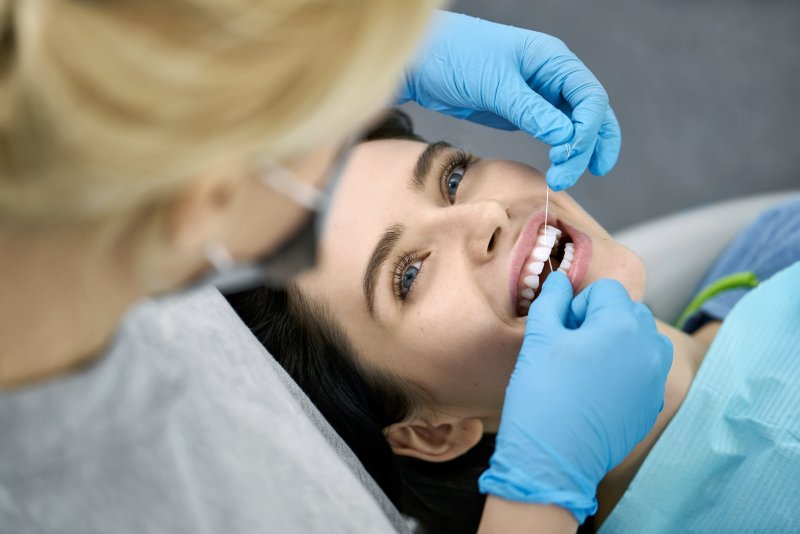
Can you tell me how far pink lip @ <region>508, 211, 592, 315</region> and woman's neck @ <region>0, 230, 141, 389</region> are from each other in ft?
2.36

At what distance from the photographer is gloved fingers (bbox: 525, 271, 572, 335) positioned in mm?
1137

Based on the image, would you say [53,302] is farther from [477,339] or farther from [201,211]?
[477,339]

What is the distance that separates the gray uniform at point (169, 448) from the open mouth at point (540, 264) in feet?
1.60

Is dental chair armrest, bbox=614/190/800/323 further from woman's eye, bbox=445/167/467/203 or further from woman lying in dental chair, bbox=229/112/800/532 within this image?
woman's eye, bbox=445/167/467/203

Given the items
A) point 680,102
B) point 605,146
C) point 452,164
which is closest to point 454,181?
point 452,164

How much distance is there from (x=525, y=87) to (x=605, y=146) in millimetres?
194

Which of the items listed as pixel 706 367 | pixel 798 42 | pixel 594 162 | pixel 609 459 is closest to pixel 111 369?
pixel 609 459

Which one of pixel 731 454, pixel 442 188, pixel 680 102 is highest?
pixel 680 102

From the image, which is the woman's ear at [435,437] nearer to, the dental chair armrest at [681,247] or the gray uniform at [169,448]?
the gray uniform at [169,448]

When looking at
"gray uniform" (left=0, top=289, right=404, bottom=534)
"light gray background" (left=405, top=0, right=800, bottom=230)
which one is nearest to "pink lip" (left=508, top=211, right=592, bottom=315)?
"gray uniform" (left=0, top=289, right=404, bottom=534)

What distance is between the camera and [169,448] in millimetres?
806

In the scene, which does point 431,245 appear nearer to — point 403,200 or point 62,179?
point 403,200

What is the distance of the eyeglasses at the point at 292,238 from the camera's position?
25.4 inches

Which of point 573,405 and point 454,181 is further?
point 454,181
